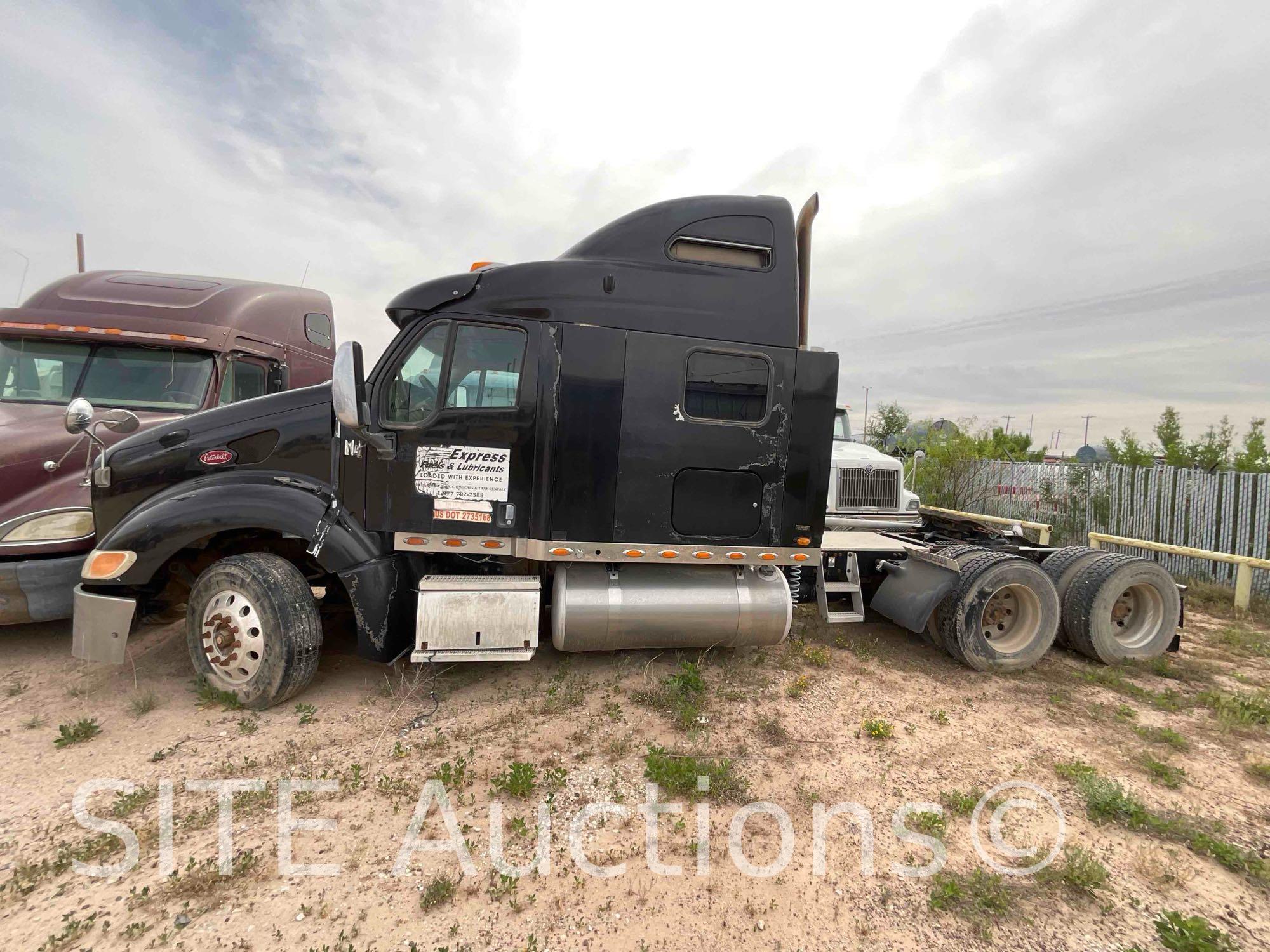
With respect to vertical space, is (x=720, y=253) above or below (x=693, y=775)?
above

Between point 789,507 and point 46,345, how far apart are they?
23.8ft

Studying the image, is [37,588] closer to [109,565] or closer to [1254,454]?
[109,565]

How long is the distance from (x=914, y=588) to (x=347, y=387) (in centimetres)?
478

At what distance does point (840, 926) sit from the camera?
2.26 m

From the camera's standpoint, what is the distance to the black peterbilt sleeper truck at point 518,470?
379 centimetres

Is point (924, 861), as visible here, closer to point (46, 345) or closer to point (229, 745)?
point (229, 745)

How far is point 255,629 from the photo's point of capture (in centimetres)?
375

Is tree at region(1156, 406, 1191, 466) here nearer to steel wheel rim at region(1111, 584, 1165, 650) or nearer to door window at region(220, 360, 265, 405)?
steel wheel rim at region(1111, 584, 1165, 650)

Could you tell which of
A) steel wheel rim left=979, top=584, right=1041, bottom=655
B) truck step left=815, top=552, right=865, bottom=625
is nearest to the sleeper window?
truck step left=815, top=552, right=865, bottom=625

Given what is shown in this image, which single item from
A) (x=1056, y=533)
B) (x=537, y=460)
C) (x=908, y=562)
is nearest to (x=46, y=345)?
(x=537, y=460)

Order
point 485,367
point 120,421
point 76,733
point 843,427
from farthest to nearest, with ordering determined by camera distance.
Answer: point 843,427 < point 120,421 < point 485,367 < point 76,733

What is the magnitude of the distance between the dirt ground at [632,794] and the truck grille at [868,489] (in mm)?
2678

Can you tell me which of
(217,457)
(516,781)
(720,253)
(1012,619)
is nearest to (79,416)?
(217,457)

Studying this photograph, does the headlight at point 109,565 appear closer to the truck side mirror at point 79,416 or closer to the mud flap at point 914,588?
the truck side mirror at point 79,416
